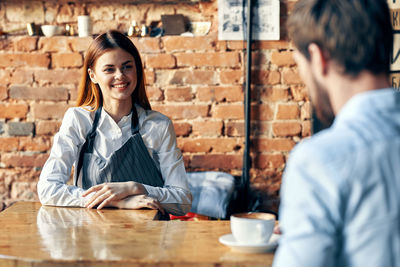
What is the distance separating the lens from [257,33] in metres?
2.84

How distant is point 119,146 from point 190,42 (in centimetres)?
92

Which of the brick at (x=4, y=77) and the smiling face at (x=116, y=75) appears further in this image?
the brick at (x=4, y=77)

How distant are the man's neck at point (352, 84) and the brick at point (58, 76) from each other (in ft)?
7.24

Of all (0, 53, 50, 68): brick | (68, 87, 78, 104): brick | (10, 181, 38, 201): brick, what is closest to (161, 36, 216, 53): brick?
(68, 87, 78, 104): brick

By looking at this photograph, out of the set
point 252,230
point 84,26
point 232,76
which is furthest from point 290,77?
point 252,230

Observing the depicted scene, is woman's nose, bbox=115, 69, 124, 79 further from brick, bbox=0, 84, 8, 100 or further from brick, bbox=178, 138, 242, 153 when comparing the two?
brick, bbox=0, 84, 8, 100

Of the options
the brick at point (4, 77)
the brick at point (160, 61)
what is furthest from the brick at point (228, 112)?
the brick at point (4, 77)

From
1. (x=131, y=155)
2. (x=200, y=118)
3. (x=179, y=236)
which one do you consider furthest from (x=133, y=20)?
(x=179, y=236)

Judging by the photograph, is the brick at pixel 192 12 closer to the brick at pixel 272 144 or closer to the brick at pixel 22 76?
the brick at pixel 272 144

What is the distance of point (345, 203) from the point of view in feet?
2.42

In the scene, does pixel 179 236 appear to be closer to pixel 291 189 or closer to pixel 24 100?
pixel 291 189

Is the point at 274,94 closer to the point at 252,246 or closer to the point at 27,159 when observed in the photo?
the point at 27,159

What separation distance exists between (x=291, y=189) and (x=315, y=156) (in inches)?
2.3

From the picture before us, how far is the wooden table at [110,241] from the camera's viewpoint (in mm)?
1150
